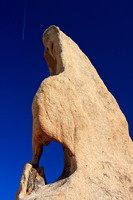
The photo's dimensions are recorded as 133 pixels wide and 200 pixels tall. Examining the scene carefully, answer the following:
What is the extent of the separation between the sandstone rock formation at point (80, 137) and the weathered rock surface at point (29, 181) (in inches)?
9.2

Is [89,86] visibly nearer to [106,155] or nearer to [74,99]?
[74,99]

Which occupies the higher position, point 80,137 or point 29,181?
point 80,137

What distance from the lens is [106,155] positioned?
6.16m

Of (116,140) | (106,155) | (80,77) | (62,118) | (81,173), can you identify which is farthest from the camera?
(80,77)

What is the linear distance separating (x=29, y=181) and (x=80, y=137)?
170 cm

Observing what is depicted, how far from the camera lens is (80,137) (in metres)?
5.81

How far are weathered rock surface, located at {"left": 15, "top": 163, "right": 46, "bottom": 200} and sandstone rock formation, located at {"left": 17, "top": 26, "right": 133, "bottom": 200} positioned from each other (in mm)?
234

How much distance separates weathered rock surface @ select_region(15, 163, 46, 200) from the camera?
509cm

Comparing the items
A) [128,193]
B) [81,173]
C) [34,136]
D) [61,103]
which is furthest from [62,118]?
[128,193]

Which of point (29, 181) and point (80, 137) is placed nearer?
point (29, 181)

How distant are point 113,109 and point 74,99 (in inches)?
85.3

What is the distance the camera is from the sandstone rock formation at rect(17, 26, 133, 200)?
16.5 feet

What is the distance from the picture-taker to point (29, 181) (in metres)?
5.25

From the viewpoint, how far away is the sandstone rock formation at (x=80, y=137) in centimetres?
503
